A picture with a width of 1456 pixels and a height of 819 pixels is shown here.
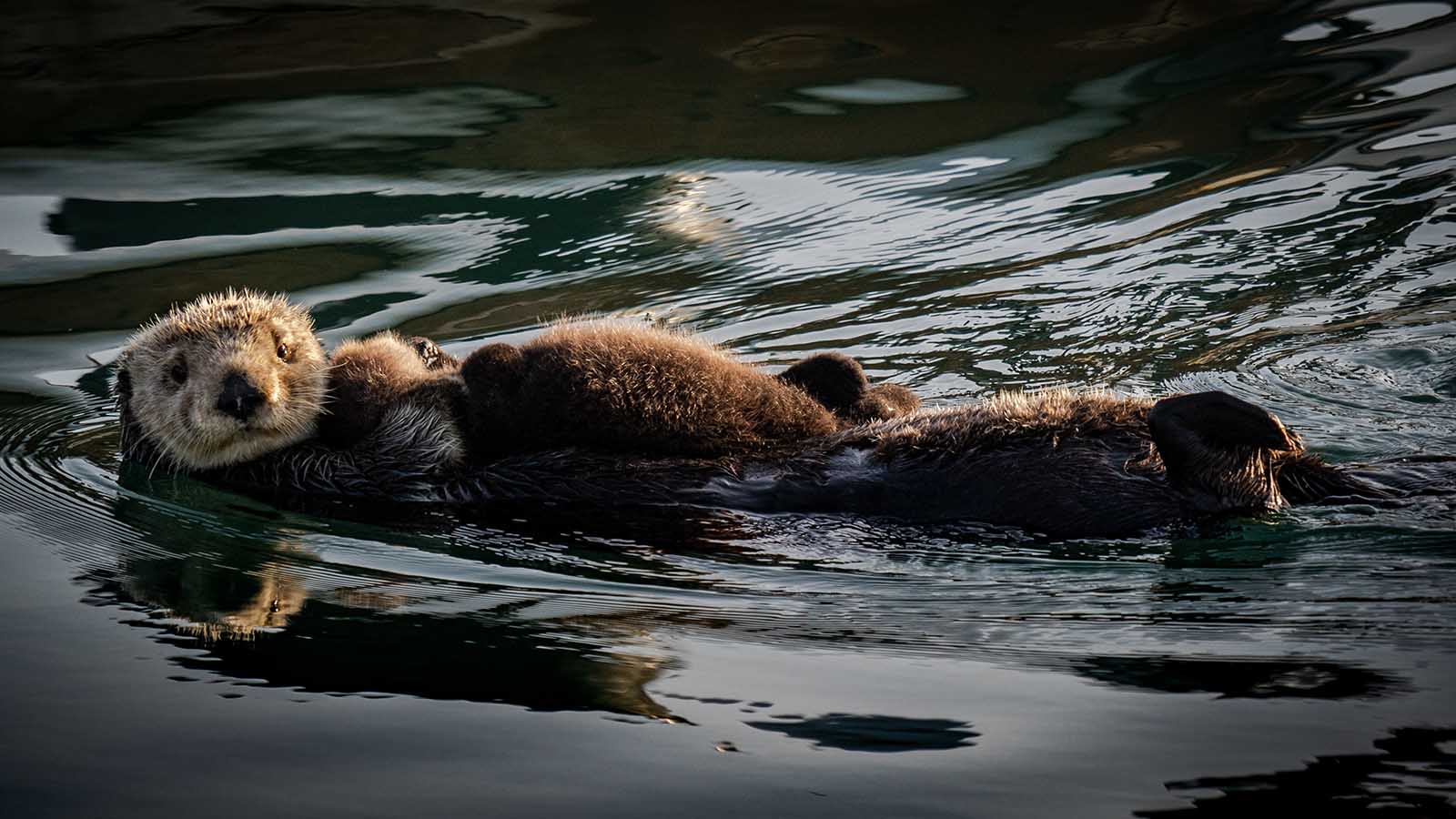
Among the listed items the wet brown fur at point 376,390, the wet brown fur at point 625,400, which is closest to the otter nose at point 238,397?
the wet brown fur at point 376,390

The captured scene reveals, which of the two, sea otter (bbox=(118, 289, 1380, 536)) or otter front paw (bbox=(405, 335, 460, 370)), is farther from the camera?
otter front paw (bbox=(405, 335, 460, 370))

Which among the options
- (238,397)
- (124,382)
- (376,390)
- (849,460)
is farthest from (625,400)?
(124,382)

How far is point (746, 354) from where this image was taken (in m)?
6.22

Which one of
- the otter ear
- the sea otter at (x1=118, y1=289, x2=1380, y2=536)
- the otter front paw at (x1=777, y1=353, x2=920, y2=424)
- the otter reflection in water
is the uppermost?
the otter ear

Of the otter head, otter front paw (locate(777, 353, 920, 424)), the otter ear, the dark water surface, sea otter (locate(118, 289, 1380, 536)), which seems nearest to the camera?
the dark water surface

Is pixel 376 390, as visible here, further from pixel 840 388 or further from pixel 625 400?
pixel 840 388

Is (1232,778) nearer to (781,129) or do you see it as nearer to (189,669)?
(189,669)

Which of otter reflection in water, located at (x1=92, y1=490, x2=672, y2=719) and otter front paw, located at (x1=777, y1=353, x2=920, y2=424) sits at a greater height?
otter front paw, located at (x1=777, y1=353, x2=920, y2=424)

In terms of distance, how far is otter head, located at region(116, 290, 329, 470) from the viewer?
4543 mm

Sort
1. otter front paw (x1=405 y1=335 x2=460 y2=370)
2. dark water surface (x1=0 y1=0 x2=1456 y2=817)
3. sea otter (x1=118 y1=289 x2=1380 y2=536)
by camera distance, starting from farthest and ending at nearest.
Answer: otter front paw (x1=405 y1=335 x2=460 y2=370) → sea otter (x1=118 y1=289 x2=1380 y2=536) → dark water surface (x1=0 y1=0 x2=1456 y2=817)

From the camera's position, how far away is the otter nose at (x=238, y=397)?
4.48 metres

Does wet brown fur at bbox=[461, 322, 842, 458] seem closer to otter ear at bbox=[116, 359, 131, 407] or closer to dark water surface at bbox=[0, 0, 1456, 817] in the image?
dark water surface at bbox=[0, 0, 1456, 817]

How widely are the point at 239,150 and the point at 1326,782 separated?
296 inches

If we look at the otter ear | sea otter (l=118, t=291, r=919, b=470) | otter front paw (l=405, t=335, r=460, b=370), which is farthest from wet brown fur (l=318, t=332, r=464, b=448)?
the otter ear
